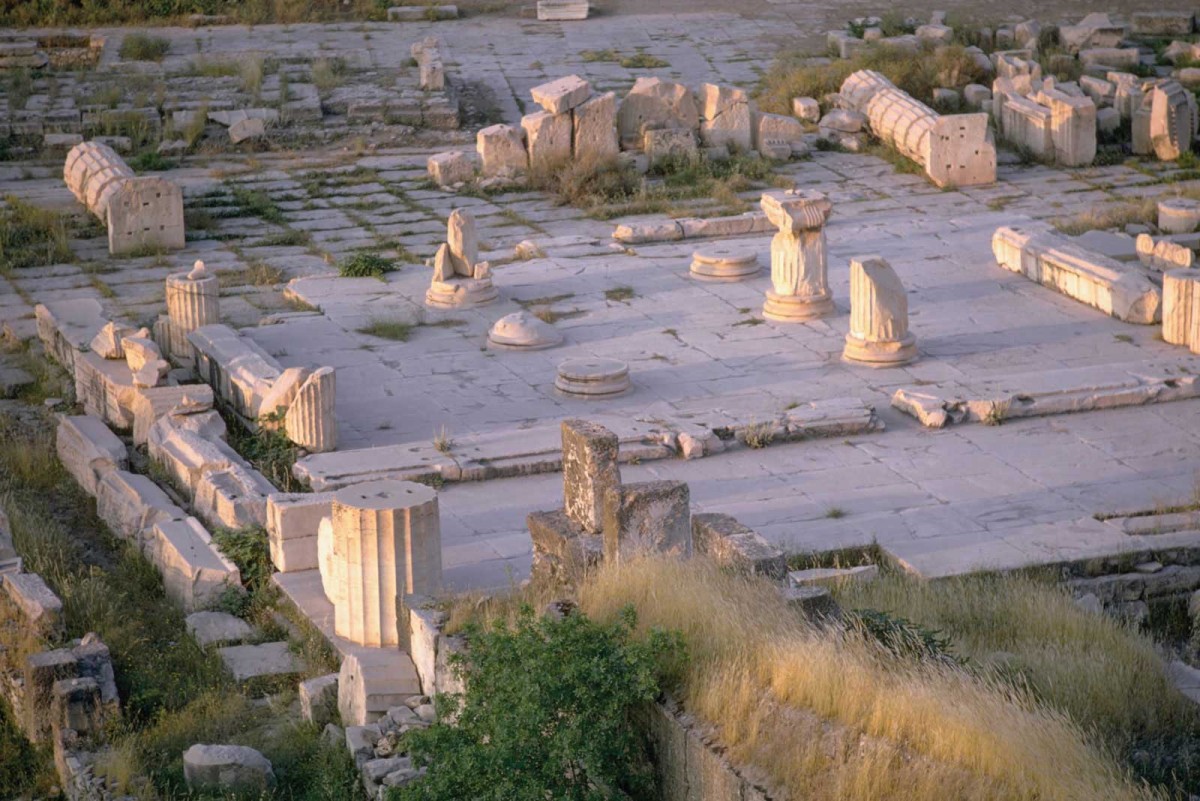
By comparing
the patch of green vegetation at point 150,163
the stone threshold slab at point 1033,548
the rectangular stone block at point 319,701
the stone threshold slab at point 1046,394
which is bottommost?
the rectangular stone block at point 319,701

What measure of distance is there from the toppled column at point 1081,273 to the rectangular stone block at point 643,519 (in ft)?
25.7

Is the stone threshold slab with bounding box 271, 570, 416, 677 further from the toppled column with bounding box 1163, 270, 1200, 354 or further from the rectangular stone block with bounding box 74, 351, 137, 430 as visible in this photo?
the toppled column with bounding box 1163, 270, 1200, 354

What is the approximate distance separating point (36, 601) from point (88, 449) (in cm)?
307

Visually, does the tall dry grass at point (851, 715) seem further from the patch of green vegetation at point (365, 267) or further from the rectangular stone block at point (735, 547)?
the patch of green vegetation at point (365, 267)

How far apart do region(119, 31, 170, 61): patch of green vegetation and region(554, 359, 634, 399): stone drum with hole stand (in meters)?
14.8

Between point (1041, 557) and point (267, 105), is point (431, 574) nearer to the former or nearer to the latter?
point (1041, 557)

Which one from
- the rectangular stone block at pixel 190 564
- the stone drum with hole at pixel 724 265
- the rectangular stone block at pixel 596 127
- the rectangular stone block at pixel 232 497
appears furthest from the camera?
the rectangular stone block at pixel 596 127

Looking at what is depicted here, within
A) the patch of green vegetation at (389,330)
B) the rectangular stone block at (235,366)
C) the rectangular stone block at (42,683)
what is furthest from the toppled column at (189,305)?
the rectangular stone block at (42,683)

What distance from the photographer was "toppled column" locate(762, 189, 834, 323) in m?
15.6

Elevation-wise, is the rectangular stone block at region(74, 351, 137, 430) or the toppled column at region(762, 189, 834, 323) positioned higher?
the toppled column at region(762, 189, 834, 323)

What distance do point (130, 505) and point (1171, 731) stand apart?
6960 millimetres

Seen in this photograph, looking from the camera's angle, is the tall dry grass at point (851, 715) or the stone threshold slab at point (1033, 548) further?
the stone threshold slab at point (1033, 548)

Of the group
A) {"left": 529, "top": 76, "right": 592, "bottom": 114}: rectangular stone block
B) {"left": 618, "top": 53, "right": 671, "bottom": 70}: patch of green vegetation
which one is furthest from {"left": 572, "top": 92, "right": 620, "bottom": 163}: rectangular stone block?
{"left": 618, "top": 53, "right": 671, "bottom": 70}: patch of green vegetation

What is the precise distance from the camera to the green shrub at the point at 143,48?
1058 inches
